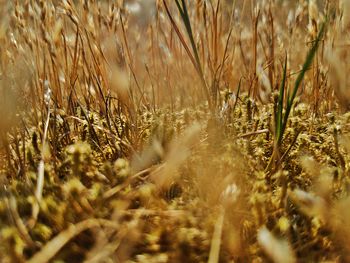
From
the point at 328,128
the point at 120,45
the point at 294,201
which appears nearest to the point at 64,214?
the point at 294,201

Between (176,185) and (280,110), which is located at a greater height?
(280,110)

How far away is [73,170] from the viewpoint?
2.48ft

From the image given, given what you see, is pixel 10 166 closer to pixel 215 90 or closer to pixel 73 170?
pixel 73 170

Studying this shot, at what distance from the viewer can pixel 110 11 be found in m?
1.22

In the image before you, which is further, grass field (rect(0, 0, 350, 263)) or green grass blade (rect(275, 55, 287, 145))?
green grass blade (rect(275, 55, 287, 145))

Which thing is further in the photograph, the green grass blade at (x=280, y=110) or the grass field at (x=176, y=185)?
the green grass blade at (x=280, y=110)

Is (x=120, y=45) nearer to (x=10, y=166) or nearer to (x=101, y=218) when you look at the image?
(x=10, y=166)

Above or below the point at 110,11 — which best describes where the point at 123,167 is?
below

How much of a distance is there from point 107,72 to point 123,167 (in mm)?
552

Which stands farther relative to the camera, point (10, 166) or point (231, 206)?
point (10, 166)

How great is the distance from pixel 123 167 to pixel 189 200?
0.14 metres

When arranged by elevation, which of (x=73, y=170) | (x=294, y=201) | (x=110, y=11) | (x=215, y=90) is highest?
(x=110, y=11)

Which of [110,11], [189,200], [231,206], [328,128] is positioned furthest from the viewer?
[110,11]

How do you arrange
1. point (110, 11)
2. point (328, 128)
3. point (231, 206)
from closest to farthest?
point (231, 206) < point (328, 128) < point (110, 11)
